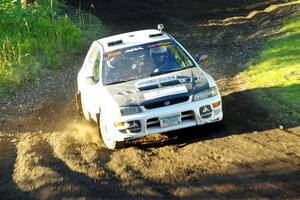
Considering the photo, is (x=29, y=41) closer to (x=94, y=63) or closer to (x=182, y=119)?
(x=94, y=63)

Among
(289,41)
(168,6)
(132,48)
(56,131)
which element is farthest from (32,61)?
(168,6)

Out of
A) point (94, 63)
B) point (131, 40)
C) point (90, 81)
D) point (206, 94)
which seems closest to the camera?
point (206, 94)

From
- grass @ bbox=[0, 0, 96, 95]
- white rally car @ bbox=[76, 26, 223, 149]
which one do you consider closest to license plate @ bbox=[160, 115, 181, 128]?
white rally car @ bbox=[76, 26, 223, 149]

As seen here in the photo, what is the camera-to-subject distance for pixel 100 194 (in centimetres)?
660

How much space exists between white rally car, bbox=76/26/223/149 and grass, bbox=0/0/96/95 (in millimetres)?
4734

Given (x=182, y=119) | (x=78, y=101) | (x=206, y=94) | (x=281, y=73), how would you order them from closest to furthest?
(x=182, y=119) < (x=206, y=94) < (x=78, y=101) < (x=281, y=73)

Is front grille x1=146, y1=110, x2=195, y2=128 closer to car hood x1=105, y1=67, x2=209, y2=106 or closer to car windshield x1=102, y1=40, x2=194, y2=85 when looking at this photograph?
car hood x1=105, y1=67, x2=209, y2=106

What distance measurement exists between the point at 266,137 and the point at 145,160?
2.05 m

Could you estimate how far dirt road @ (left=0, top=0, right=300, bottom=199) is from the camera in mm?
6461

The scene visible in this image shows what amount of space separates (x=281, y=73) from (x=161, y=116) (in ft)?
18.3

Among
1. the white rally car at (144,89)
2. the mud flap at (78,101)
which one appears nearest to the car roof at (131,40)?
the white rally car at (144,89)

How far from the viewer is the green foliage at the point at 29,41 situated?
46.3 feet

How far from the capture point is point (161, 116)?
7.67m

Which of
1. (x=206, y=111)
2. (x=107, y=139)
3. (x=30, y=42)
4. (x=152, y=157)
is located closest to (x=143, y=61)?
(x=107, y=139)
